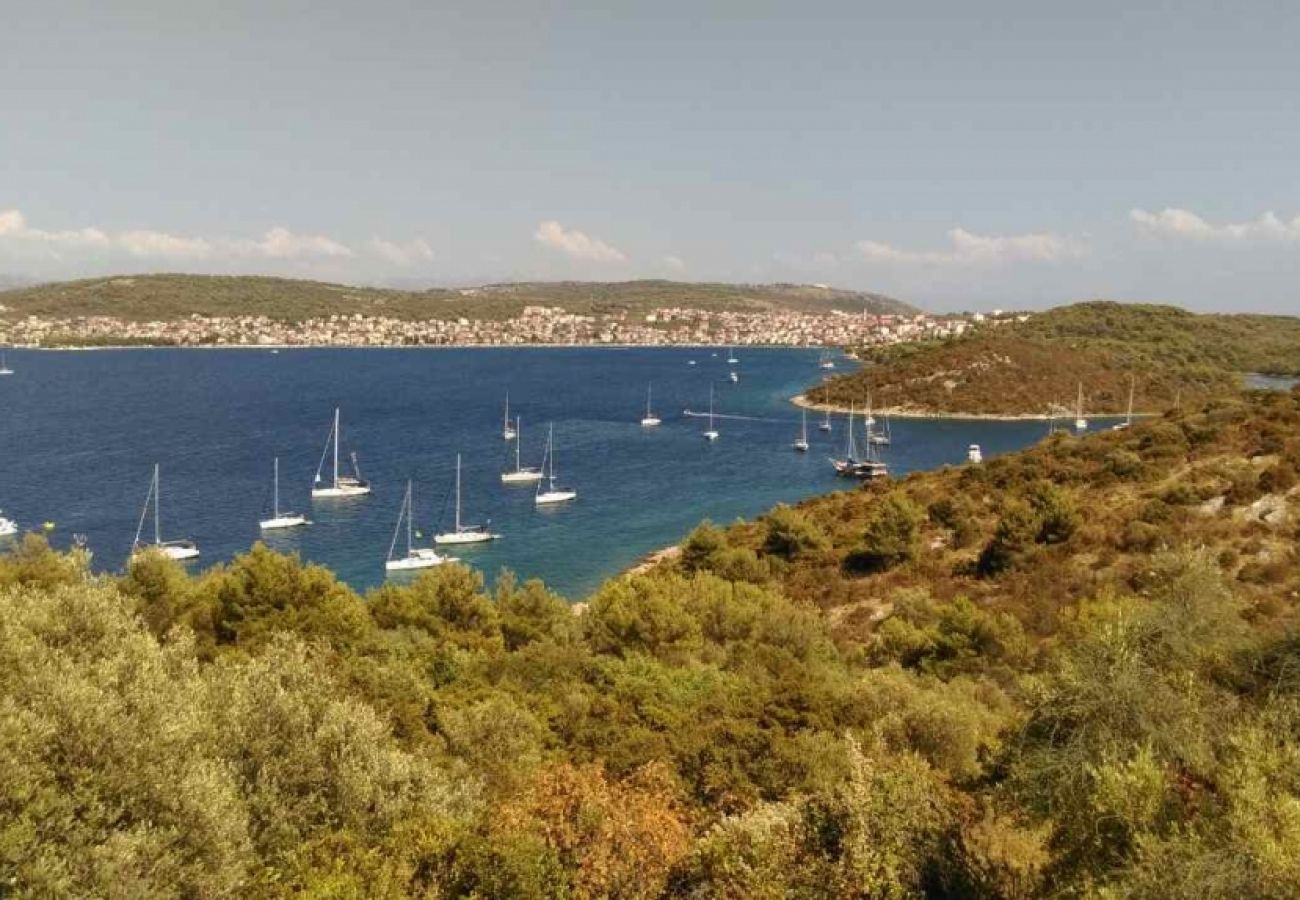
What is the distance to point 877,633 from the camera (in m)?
26.5

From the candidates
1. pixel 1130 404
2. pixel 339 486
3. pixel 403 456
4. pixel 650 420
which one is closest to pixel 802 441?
pixel 650 420

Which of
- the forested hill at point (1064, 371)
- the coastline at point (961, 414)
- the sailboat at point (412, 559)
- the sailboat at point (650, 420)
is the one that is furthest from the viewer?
the forested hill at point (1064, 371)

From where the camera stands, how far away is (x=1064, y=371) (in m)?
126

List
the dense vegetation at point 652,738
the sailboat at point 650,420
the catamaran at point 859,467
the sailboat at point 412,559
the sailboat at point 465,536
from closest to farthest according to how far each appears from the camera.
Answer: the dense vegetation at point 652,738 < the sailboat at point 412,559 < the sailboat at point 465,536 < the catamaran at point 859,467 < the sailboat at point 650,420

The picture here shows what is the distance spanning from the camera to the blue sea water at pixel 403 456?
5547 cm

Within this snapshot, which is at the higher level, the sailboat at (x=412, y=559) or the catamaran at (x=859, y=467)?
the catamaran at (x=859, y=467)

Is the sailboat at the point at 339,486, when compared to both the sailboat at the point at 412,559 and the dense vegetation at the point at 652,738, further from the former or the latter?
the dense vegetation at the point at 652,738

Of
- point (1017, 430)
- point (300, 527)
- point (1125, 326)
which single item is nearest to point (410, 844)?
point (300, 527)

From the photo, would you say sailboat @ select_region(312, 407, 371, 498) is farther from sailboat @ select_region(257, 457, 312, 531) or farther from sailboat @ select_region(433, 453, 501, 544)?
sailboat @ select_region(433, 453, 501, 544)

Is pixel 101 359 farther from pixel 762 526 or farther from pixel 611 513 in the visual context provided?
pixel 762 526

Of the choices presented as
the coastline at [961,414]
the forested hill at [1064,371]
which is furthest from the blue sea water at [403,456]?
the forested hill at [1064,371]

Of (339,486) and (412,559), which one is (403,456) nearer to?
(339,486)

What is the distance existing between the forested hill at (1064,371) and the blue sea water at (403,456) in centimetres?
1012

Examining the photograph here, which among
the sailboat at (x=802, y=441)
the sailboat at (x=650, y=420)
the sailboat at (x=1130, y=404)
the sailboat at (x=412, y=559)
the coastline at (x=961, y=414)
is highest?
the sailboat at (x=1130, y=404)
